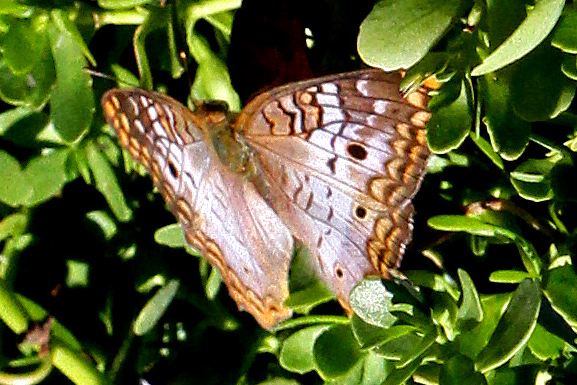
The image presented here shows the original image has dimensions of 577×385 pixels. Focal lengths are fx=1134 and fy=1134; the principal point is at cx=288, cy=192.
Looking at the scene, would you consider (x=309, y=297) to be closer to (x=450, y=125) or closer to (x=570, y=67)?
(x=450, y=125)

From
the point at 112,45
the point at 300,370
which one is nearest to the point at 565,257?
the point at 300,370

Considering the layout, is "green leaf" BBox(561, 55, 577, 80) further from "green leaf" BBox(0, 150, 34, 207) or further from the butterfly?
"green leaf" BBox(0, 150, 34, 207)

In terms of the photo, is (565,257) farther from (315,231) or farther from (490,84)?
(315,231)

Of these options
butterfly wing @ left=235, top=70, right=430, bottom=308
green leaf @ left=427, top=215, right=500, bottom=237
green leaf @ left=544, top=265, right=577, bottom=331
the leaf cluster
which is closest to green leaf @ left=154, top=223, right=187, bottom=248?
the leaf cluster

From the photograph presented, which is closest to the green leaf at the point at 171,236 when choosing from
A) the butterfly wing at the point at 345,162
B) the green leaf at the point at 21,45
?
the butterfly wing at the point at 345,162

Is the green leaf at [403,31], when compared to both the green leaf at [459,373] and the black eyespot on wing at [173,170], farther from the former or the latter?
the black eyespot on wing at [173,170]
